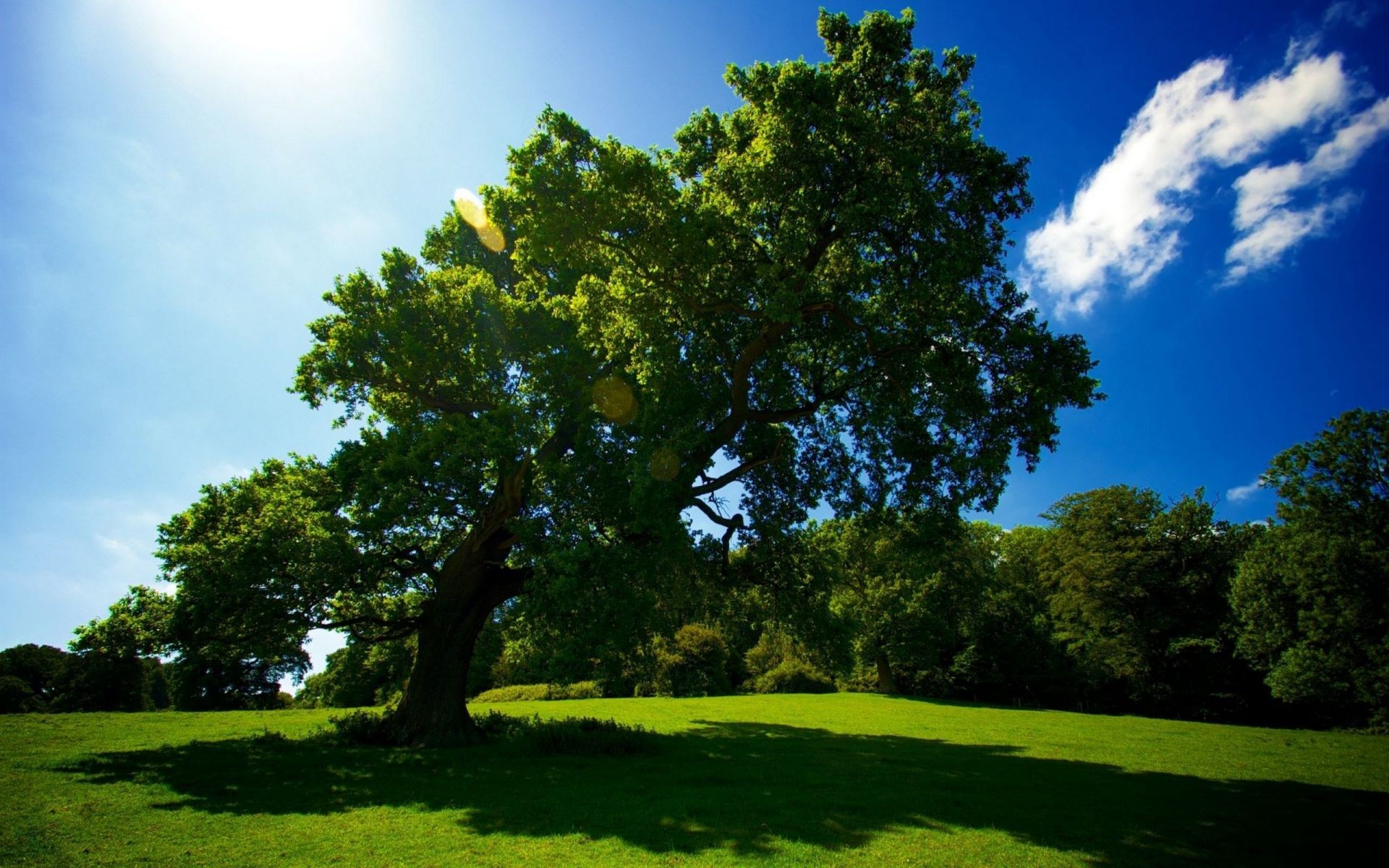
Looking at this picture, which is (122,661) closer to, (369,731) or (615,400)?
(369,731)

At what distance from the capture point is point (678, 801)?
32.9 feet

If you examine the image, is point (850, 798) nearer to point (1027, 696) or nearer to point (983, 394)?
point (983, 394)

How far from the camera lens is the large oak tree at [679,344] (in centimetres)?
1270

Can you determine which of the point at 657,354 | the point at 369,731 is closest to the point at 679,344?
the point at 657,354

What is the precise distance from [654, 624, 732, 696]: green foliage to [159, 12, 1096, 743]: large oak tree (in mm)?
24061

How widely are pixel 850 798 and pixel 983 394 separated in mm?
10226

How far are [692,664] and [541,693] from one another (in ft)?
34.5

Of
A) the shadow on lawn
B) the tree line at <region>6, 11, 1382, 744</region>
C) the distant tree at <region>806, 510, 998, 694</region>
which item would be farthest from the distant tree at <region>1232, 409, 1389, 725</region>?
the tree line at <region>6, 11, 1382, 744</region>

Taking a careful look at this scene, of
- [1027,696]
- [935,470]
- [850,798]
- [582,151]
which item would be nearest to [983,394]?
[935,470]

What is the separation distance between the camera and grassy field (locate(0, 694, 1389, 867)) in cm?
741

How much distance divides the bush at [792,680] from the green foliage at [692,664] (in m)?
3.70

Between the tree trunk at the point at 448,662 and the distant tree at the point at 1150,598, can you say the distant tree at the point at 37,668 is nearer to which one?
the tree trunk at the point at 448,662

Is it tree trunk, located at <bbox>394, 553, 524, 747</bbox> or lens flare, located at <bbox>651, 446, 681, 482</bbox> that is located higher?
lens flare, located at <bbox>651, 446, 681, 482</bbox>

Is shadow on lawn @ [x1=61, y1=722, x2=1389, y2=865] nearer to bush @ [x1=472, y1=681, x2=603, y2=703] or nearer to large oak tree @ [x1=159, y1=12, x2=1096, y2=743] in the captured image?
large oak tree @ [x1=159, y1=12, x2=1096, y2=743]
